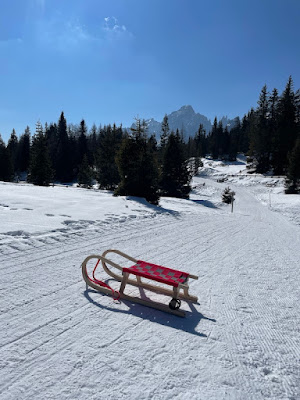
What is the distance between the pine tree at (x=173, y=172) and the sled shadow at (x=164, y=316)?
27.4 m

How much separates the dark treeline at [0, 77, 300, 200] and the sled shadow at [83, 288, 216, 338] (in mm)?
14112

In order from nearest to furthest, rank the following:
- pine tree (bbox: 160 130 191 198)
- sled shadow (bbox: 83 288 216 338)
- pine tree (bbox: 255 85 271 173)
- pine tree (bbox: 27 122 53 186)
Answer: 1. sled shadow (bbox: 83 288 216 338)
2. pine tree (bbox: 160 130 191 198)
3. pine tree (bbox: 27 122 53 186)
4. pine tree (bbox: 255 85 271 173)

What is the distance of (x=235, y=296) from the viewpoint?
4578 millimetres

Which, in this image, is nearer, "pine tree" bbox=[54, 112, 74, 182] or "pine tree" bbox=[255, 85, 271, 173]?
"pine tree" bbox=[255, 85, 271, 173]

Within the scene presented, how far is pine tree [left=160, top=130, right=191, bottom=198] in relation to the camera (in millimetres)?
30969

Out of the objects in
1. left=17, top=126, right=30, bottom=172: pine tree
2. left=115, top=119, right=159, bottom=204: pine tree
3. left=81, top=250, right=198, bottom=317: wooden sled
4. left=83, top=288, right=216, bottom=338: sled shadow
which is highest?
left=17, top=126, right=30, bottom=172: pine tree

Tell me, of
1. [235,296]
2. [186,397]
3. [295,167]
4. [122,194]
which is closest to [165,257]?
[235,296]

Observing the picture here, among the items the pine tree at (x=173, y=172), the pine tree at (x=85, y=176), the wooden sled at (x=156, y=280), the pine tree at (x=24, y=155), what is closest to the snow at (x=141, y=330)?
the wooden sled at (x=156, y=280)

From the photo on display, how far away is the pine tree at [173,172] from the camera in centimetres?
3097

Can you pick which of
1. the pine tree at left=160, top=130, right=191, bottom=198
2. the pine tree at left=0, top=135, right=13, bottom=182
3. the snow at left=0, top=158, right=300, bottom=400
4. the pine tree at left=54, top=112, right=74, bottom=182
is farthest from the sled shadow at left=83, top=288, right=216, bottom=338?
the pine tree at left=54, top=112, right=74, bottom=182

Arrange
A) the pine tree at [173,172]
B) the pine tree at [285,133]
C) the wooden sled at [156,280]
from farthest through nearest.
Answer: the pine tree at [285,133], the pine tree at [173,172], the wooden sled at [156,280]

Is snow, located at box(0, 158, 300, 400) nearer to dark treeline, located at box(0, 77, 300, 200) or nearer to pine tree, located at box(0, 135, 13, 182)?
dark treeline, located at box(0, 77, 300, 200)

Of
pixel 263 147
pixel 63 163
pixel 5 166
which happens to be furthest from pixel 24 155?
pixel 263 147

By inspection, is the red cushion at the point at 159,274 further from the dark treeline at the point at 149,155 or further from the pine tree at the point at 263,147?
the pine tree at the point at 263,147
